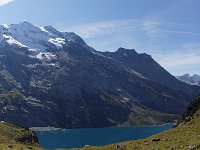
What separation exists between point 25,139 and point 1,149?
3315 inches

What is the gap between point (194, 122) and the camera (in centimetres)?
5719

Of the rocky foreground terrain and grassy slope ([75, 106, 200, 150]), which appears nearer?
the rocky foreground terrain

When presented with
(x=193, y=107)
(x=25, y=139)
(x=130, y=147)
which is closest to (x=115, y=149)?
(x=130, y=147)

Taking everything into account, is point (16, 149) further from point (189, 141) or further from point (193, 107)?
point (193, 107)

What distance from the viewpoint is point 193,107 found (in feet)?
220

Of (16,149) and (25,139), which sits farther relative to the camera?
(25,139)

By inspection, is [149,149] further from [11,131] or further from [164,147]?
[11,131]

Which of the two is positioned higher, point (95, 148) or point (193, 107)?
point (193, 107)

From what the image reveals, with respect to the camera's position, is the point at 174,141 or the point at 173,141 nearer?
the point at 174,141

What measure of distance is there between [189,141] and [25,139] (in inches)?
4024

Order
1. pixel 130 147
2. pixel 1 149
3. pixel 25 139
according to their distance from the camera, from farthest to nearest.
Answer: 1. pixel 25 139
2. pixel 1 149
3. pixel 130 147

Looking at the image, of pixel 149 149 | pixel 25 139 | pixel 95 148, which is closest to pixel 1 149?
pixel 95 148

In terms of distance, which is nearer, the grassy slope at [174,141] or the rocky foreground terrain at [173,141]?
the rocky foreground terrain at [173,141]

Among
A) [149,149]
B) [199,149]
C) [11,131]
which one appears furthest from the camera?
[11,131]
